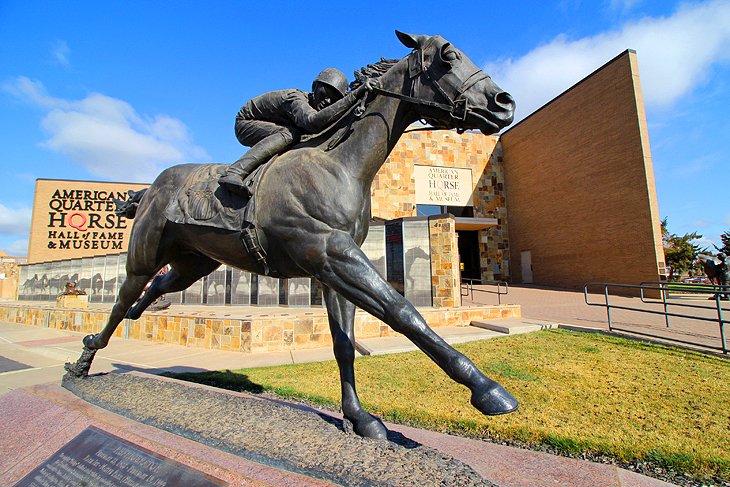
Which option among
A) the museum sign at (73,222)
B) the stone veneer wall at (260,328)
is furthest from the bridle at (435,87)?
the museum sign at (73,222)

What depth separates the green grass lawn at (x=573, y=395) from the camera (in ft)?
10.1

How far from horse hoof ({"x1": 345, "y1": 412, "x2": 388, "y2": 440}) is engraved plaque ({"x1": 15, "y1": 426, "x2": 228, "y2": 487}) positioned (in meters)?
0.81

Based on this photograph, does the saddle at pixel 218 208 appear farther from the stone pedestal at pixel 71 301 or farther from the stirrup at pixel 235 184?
the stone pedestal at pixel 71 301

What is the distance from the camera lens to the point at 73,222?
104ft

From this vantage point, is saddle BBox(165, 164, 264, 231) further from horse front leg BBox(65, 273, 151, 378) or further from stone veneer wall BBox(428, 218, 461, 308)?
stone veneer wall BBox(428, 218, 461, 308)

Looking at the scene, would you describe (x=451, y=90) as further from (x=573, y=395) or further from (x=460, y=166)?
(x=460, y=166)

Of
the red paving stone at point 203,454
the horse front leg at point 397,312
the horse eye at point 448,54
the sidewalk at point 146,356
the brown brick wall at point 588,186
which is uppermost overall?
the brown brick wall at point 588,186

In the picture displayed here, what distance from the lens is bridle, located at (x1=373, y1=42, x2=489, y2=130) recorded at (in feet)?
6.81

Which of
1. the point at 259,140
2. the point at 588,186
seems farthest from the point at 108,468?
the point at 588,186

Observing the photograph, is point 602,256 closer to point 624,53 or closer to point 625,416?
point 624,53

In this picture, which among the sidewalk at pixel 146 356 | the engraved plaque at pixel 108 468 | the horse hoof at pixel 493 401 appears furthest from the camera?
the sidewalk at pixel 146 356

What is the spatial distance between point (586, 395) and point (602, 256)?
19.6 meters

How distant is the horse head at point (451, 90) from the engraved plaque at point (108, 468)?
7.07 feet

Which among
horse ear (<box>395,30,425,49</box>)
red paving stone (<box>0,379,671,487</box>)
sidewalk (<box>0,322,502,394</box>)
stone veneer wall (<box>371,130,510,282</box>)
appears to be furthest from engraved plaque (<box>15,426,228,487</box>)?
stone veneer wall (<box>371,130,510,282</box>)
